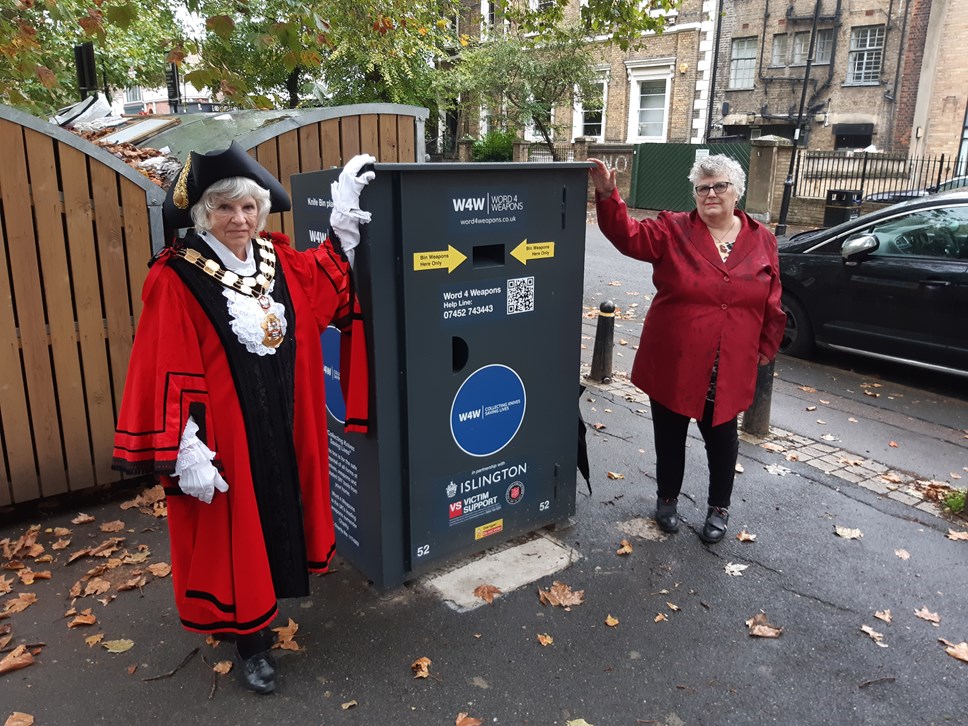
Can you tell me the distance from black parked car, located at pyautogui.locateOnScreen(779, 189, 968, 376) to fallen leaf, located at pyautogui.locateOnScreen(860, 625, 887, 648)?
4.05 m

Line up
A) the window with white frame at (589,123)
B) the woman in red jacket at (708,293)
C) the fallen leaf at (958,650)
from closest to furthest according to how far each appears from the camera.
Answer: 1. the fallen leaf at (958,650)
2. the woman in red jacket at (708,293)
3. the window with white frame at (589,123)

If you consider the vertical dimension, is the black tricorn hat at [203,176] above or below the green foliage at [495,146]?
below

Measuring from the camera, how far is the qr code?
354 centimetres

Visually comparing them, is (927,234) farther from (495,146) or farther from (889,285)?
(495,146)

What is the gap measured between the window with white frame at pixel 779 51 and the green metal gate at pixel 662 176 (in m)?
6.88

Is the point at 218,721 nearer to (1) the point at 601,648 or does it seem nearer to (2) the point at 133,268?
(1) the point at 601,648

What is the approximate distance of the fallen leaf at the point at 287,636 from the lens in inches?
125

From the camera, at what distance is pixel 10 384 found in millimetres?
4055

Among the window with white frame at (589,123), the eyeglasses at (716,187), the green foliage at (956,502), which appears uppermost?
the window with white frame at (589,123)

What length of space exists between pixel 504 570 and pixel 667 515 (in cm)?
103

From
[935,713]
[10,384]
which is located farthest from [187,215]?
[935,713]

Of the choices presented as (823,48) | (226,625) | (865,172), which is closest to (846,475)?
(226,625)

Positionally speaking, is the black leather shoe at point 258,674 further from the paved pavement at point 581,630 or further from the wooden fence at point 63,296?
the wooden fence at point 63,296

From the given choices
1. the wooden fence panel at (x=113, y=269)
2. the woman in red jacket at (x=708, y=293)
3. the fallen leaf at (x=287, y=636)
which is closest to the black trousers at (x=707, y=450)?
the woman in red jacket at (x=708, y=293)
